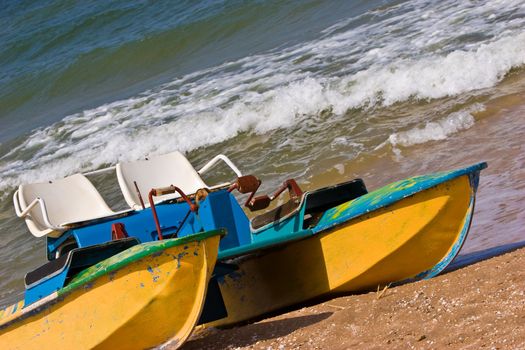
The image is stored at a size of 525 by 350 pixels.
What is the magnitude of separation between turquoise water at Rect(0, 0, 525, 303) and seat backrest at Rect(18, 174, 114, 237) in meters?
1.42

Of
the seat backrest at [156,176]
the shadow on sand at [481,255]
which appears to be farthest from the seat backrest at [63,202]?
the shadow on sand at [481,255]

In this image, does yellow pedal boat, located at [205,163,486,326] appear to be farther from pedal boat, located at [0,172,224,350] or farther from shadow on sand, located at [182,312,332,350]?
pedal boat, located at [0,172,224,350]

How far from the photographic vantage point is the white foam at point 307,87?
491 inches

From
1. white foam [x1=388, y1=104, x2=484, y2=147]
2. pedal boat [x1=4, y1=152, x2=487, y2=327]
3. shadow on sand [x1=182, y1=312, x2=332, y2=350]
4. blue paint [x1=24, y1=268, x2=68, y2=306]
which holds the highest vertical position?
blue paint [x1=24, y1=268, x2=68, y2=306]

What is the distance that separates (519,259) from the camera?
589 cm

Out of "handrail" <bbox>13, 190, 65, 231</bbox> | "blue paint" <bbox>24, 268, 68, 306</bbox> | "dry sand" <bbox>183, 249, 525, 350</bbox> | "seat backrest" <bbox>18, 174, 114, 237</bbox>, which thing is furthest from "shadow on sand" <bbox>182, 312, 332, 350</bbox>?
"seat backrest" <bbox>18, 174, 114, 237</bbox>

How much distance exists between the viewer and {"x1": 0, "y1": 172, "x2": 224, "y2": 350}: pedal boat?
5.26 metres

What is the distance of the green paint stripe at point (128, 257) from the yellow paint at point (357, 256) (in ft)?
3.09

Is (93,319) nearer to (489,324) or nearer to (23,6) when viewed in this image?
(489,324)

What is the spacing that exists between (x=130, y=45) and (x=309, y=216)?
47.9ft

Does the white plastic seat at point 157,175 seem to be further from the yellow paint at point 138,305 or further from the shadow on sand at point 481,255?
the yellow paint at point 138,305

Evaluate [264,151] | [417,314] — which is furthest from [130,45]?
[417,314]

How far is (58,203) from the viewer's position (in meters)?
7.84

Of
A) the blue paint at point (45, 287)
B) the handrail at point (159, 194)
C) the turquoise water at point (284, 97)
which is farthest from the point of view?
the turquoise water at point (284, 97)
